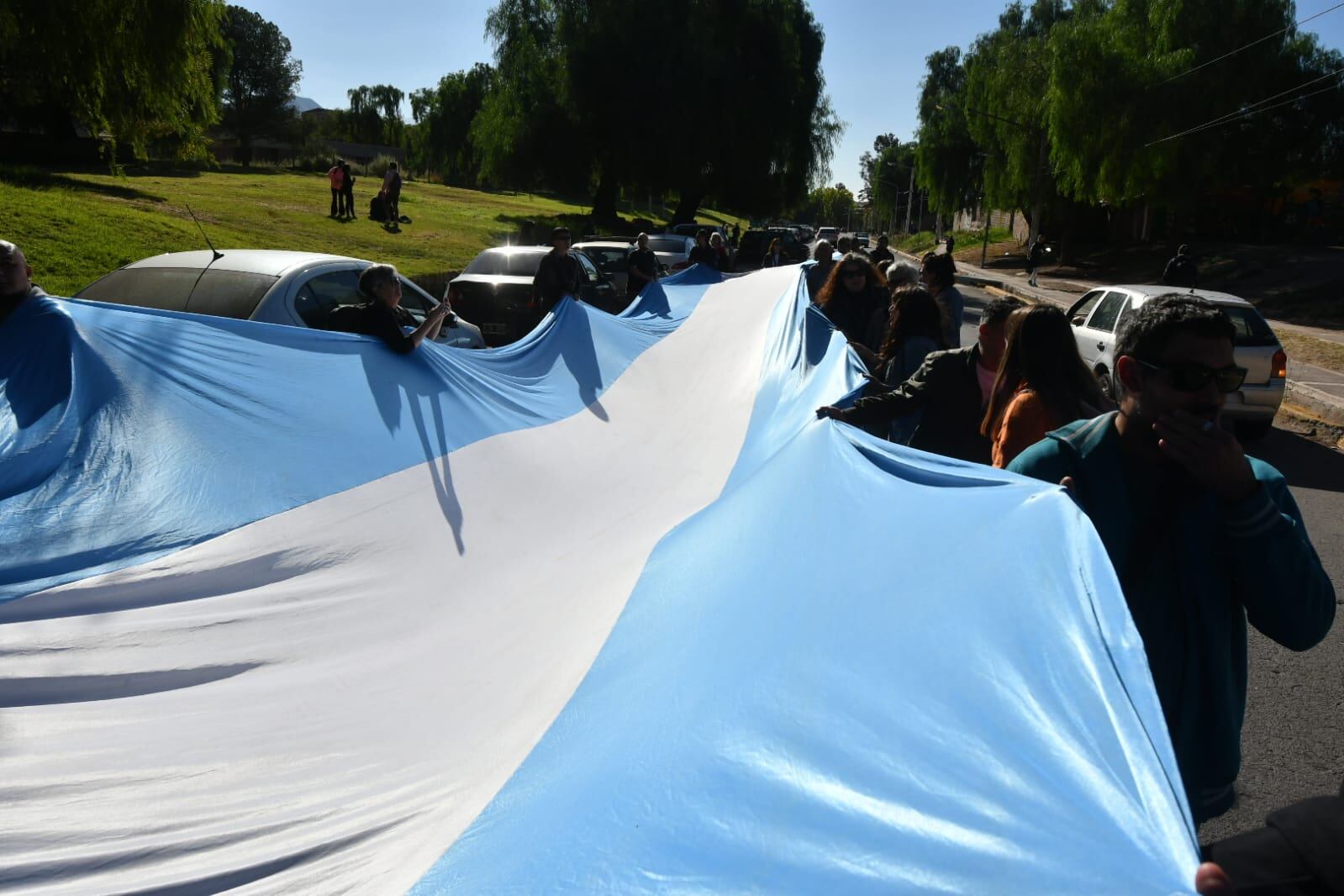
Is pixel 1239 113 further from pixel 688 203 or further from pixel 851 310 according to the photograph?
pixel 851 310

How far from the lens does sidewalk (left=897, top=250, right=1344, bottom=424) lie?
13.5 metres

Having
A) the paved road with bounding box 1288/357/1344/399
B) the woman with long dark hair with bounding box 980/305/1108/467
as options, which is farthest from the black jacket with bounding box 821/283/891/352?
the paved road with bounding box 1288/357/1344/399

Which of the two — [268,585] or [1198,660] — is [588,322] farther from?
[1198,660]

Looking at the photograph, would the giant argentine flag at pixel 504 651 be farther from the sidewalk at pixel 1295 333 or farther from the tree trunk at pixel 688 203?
the tree trunk at pixel 688 203

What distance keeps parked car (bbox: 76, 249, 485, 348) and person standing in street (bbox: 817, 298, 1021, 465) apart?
15.0 ft

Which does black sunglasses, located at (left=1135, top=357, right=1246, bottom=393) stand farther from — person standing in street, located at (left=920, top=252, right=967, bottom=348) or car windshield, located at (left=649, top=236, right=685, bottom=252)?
car windshield, located at (left=649, top=236, right=685, bottom=252)

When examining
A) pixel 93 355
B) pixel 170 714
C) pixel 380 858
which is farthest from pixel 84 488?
pixel 380 858

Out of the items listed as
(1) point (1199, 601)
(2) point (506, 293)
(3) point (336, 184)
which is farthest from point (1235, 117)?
(1) point (1199, 601)

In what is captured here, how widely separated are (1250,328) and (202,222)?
22.2m

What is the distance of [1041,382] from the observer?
3.56 m

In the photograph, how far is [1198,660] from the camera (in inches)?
87.8

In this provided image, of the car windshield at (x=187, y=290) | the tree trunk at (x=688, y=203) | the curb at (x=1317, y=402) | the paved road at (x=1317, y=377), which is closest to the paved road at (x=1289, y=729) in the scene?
the car windshield at (x=187, y=290)

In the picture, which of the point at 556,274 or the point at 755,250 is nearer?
the point at 556,274

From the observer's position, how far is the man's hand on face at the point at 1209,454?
2027 millimetres
